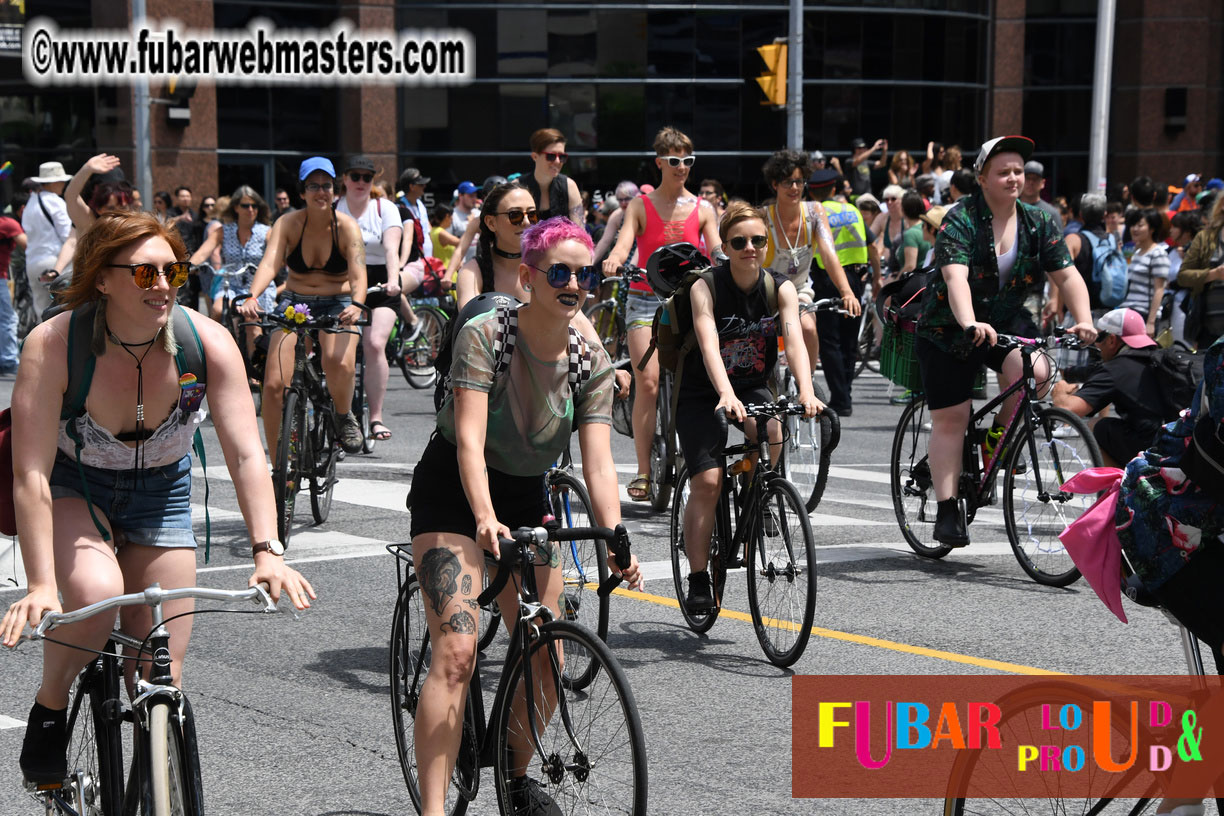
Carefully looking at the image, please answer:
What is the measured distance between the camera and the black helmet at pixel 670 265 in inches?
313

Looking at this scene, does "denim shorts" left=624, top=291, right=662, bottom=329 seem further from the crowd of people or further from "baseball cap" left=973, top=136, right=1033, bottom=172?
"baseball cap" left=973, top=136, right=1033, bottom=172

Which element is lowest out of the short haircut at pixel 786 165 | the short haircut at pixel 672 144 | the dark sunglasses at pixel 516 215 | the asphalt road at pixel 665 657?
the asphalt road at pixel 665 657

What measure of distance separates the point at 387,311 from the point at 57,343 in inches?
311

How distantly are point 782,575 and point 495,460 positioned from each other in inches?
88.2

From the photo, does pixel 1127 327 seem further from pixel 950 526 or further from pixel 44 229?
pixel 44 229

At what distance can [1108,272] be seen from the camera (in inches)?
587

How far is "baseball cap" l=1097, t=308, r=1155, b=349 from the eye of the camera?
8.00 meters

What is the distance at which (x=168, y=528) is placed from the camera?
13.4 ft

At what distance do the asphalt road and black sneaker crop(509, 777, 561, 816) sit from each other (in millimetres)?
753

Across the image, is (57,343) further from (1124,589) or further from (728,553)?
(728,553)

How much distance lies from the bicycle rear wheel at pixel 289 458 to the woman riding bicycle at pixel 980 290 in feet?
11.2

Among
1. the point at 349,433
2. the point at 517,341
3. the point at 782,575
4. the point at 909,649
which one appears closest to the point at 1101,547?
the point at 517,341

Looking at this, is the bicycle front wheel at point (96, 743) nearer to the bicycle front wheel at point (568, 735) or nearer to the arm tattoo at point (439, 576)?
the arm tattoo at point (439, 576)

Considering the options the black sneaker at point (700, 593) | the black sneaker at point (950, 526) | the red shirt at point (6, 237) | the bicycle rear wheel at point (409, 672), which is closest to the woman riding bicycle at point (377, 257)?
the black sneaker at point (950, 526)
